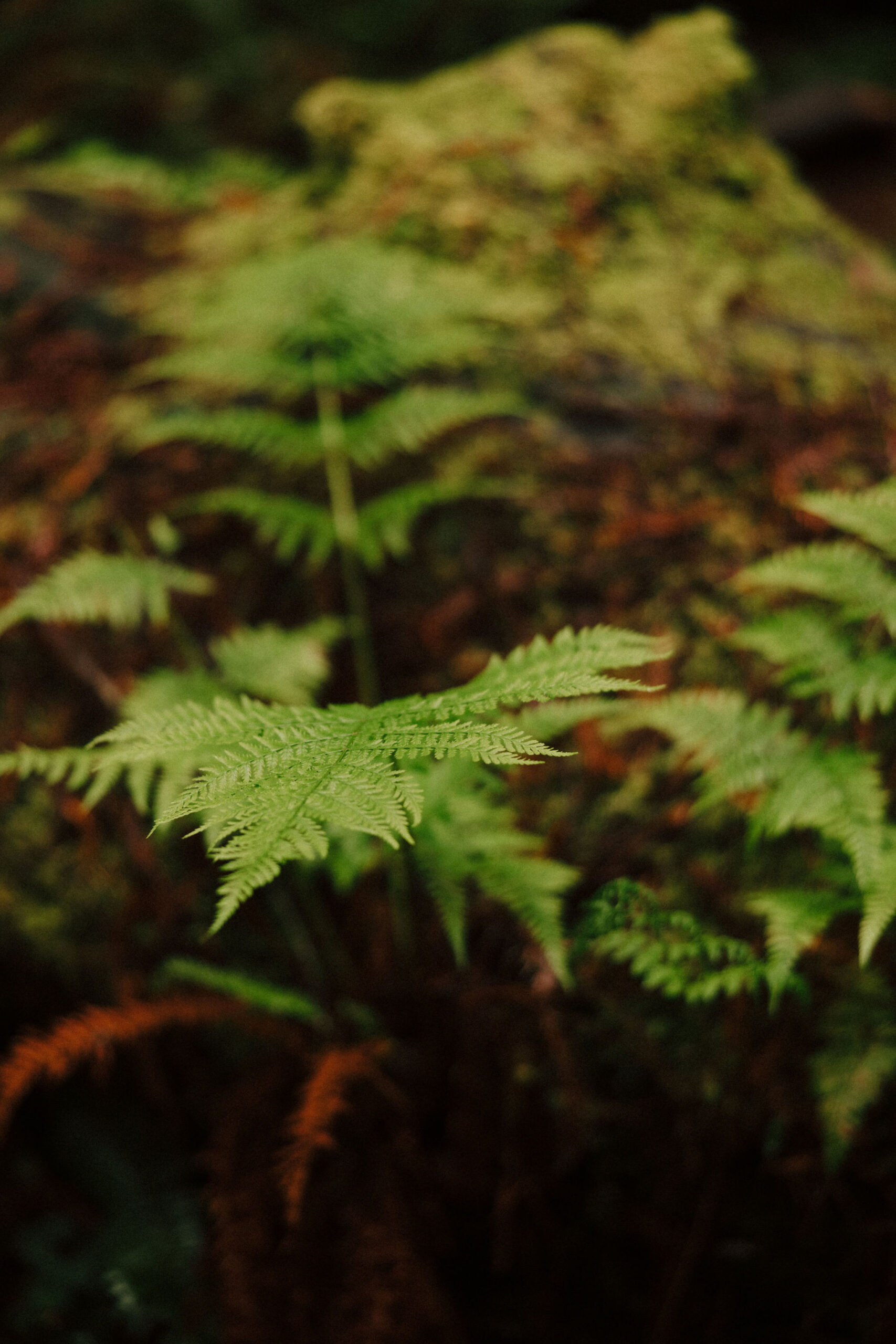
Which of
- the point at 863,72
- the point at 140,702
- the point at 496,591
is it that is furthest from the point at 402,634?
the point at 863,72

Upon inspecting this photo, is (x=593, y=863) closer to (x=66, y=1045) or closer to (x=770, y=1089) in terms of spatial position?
(x=770, y=1089)

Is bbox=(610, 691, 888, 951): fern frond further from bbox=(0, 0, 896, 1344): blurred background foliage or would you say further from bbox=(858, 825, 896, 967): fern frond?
bbox=(0, 0, 896, 1344): blurred background foliage

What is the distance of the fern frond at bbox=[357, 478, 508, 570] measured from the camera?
2.21 metres

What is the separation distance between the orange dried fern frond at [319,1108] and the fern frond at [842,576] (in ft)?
4.68

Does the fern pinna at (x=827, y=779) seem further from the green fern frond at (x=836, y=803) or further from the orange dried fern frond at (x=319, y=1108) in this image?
the orange dried fern frond at (x=319, y=1108)

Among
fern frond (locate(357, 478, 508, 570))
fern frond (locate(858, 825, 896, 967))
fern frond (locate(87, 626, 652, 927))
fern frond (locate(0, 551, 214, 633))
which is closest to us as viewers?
fern frond (locate(87, 626, 652, 927))

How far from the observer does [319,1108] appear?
154 centimetres

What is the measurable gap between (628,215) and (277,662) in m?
2.36

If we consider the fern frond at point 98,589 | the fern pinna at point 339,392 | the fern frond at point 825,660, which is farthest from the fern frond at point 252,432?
the fern frond at point 825,660


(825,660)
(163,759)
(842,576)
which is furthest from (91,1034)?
(842,576)

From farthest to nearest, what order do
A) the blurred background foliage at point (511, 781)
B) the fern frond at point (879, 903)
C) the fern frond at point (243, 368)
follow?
the fern frond at point (243, 368) < the blurred background foliage at point (511, 781) < the fern frond at point (879, 903)

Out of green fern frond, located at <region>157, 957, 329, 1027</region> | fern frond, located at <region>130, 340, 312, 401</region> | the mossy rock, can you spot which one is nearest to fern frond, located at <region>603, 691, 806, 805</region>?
green fern frond, located at <region>157, 957, 329, 1027</region>

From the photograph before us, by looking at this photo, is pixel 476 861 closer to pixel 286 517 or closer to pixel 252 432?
pixel 286 517

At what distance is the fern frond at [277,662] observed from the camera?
1966 millimetres
